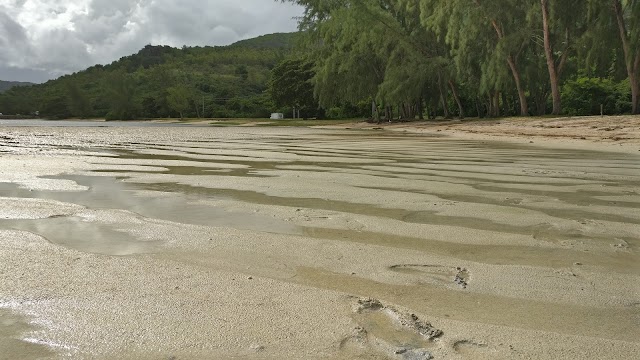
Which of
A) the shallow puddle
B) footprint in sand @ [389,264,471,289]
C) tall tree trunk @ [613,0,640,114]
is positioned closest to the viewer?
the shallow puddle

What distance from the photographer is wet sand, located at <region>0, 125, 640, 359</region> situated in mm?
1879

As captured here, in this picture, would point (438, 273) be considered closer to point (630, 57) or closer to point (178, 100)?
point (630, 57)

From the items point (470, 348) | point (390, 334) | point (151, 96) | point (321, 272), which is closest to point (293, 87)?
point (151, 96)

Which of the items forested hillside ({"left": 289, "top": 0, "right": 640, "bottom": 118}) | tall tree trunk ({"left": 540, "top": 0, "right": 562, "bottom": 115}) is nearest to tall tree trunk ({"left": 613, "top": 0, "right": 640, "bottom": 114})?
forested hillside ({"left": 289, "top": 0, "right": 640, "bottom": 118})

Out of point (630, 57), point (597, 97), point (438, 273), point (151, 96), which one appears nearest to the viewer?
point (438, 273)

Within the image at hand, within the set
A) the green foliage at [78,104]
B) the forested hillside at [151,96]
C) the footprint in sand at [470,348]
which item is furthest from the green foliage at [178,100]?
the footprint in sand at [470,348]

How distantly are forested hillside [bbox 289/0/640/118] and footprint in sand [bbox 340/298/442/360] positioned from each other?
21574 millimetres

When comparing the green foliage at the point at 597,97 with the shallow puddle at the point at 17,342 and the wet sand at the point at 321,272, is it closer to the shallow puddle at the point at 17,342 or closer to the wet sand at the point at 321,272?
the wet sand at the point at 321,272

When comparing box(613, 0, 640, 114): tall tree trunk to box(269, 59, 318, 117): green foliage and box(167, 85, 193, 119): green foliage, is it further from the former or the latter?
box(167, 85, 193, 119): green foliage

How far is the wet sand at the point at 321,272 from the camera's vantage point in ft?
6.16

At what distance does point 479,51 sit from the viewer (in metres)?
27.6

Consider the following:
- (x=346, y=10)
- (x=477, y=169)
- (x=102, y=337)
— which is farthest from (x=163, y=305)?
(x=346, y=10)

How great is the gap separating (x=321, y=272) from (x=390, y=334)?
2.73ft

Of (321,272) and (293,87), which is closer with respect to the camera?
(321,272)
